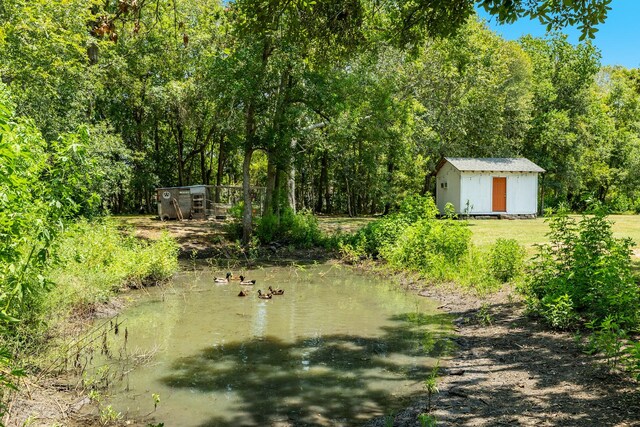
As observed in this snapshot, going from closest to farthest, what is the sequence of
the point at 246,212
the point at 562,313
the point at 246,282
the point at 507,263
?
the point at 562,313, the point at 507,263, the point at 246,282, the point at 246,212

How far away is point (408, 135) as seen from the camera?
2866 cm

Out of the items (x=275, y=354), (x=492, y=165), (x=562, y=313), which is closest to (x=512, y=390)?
(x=562, y=313)

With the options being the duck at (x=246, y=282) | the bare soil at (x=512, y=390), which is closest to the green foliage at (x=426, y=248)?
the bare soil at (x=512, y=390)

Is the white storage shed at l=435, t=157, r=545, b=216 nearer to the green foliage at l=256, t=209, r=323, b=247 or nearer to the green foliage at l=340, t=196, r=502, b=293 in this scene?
the green foliage at l=256, t=209, r=323, b=247

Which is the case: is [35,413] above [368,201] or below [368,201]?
below

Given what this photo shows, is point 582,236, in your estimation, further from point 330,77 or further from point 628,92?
point 628,92

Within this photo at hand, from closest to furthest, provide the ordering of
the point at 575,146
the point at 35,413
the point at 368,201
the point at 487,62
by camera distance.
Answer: the point at 35,413, the point at 487,62, the point at 575,146, the point at 368,201

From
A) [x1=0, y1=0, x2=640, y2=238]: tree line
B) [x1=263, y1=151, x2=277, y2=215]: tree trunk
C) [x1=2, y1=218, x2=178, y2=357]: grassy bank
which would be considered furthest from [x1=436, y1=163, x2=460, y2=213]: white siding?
[x1=2, y1=218, x2=178, y2=357]: grassy bank

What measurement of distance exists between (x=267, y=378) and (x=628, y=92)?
163 ft

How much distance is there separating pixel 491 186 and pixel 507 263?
65.7 ft

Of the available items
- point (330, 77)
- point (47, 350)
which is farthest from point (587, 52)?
point (47, 350)

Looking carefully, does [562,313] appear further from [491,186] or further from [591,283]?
[491,186]

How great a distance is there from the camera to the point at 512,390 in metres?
6.44

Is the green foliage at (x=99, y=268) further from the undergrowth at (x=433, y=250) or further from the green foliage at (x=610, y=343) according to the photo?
the green foliage at (x=610, y=343)
